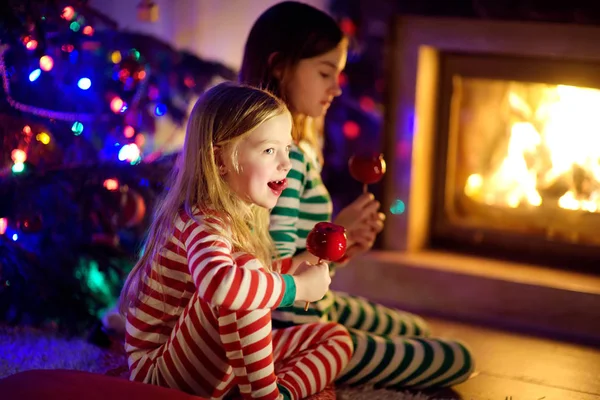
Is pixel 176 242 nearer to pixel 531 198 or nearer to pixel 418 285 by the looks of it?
pixel 418 285

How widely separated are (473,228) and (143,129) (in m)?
1.14

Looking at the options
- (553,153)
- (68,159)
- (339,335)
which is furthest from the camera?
(553,153)

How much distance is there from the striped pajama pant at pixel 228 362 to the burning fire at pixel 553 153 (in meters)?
1.14

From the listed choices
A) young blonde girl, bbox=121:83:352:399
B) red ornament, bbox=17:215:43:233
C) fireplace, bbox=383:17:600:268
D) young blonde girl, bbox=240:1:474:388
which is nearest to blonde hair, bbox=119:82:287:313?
young blonde girl, bbox=121:83:352:399

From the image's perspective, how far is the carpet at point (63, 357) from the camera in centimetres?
178

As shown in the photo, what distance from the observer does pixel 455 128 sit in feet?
8.40

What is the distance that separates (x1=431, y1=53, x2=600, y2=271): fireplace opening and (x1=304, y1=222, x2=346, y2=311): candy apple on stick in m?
1.20

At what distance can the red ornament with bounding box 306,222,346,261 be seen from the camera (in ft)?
4.76

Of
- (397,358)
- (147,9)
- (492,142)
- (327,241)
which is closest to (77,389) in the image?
(327,241)

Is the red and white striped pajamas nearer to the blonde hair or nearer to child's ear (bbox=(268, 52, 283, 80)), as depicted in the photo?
the blonde hair

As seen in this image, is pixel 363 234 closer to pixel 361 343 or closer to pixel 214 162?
pixel 361 343

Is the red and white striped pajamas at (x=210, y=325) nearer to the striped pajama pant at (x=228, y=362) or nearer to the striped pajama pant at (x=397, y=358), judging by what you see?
the striped pajama pant at (x=228, y=362)

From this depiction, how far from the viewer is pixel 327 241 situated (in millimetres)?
1450

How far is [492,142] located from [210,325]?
4.77 ft
